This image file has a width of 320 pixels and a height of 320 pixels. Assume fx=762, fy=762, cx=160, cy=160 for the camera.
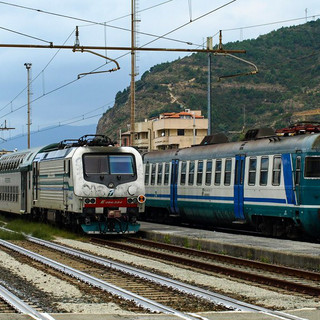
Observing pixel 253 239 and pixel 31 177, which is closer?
pixel 253 239

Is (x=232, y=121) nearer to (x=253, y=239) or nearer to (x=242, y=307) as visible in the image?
(x=253, y=239)

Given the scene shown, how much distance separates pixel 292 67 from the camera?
634 ft

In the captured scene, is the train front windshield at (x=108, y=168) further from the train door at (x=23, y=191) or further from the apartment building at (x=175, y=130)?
the apartment building at (x=175, y=130)

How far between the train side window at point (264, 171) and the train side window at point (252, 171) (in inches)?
18.0

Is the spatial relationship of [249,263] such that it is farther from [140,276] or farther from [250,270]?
[140,276]

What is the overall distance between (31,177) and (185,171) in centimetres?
661

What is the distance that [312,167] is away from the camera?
21.4 metres

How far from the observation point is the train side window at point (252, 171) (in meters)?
24.1

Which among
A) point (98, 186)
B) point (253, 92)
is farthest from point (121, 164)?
point (253, 92)

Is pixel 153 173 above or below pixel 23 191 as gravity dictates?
above

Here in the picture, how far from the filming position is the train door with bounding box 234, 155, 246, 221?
2484 centimetres

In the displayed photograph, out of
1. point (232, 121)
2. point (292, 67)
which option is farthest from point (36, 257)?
point (292, 67)

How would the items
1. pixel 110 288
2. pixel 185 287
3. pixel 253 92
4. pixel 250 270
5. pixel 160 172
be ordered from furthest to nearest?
pixel 253 92, pixel 160 172, pixel 250 270, pixel 185 287, pixel 110 288

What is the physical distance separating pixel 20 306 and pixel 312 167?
40.4ft
